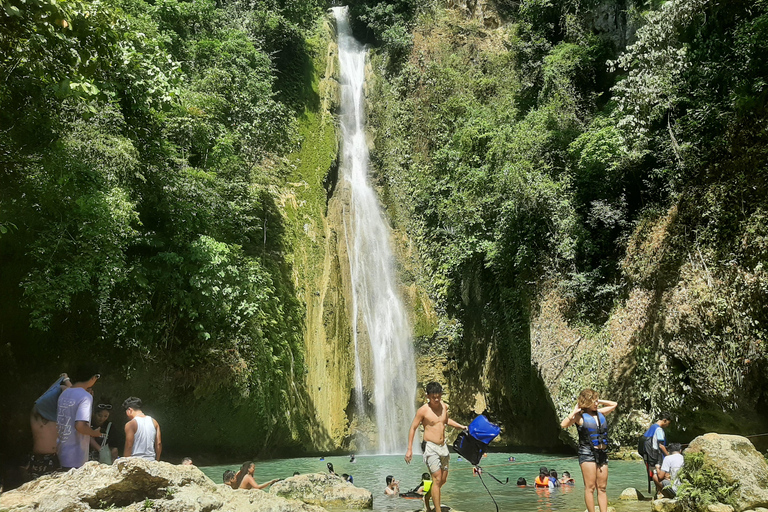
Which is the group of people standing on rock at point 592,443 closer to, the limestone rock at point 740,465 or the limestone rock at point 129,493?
the limestone rock at point 740,465

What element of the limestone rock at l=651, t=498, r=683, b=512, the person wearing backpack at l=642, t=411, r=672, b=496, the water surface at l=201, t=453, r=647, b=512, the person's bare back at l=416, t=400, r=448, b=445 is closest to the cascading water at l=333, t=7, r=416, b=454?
the water surface at l=201, t=453, r=647, b=512

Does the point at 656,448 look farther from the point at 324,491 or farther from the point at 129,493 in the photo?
the point at 129,493

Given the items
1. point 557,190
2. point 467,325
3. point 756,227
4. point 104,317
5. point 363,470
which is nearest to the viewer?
point 756,227

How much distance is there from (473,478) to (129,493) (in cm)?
884

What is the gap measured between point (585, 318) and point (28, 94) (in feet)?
44.7

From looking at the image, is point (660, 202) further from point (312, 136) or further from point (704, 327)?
point (312, 136)

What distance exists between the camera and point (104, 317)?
11469 mm

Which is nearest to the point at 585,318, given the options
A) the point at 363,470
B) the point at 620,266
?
the point at 620,266

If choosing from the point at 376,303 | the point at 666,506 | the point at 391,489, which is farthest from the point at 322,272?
the point at 666,506

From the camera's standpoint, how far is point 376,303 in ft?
70.8

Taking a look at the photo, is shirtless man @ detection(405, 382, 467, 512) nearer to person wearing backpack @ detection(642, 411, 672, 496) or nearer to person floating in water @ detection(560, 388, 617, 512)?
person floating in water @ detection(560, 388, 617, 512)

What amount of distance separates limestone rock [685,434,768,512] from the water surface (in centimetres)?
190

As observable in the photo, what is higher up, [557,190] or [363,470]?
[557,190]

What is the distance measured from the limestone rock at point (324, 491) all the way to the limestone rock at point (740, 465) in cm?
479
